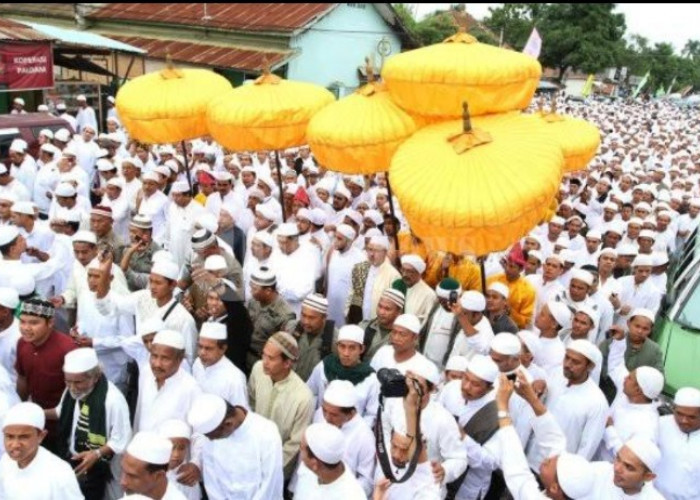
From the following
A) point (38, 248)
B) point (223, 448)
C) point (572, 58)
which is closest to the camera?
point (223, 448)

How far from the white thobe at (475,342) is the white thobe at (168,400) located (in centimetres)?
175

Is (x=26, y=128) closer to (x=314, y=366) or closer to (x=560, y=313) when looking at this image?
(x=314, y=366)

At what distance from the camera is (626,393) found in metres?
3.94

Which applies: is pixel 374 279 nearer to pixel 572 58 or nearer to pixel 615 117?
pixel 615 117

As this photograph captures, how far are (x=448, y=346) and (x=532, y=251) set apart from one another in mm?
2322

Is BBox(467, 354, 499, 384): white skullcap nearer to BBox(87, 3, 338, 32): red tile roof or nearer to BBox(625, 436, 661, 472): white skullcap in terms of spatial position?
BBox(625, 436, 661, 472): white skullcap

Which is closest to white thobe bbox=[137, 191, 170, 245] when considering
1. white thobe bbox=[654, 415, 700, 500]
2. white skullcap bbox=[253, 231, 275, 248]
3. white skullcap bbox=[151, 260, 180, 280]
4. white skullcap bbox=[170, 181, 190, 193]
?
white skullcap bbox=[170, 181, 190, 193]

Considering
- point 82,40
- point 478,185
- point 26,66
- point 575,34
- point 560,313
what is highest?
point 575,34

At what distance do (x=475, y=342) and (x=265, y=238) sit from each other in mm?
2493

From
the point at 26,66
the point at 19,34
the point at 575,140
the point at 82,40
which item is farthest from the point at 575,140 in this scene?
the point at 82,40

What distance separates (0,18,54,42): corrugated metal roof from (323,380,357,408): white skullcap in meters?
12.8

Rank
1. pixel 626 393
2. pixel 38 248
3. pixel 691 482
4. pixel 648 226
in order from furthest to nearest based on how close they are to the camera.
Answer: pixel 648 226 → pixel 38 248 → pixel 626 393 → pixel 691 482

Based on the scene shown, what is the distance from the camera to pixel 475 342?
4332 mm

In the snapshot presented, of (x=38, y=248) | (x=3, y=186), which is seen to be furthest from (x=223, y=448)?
(x=3, y=186)
